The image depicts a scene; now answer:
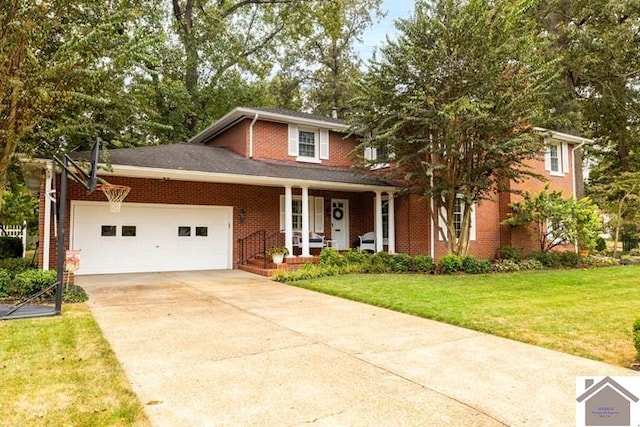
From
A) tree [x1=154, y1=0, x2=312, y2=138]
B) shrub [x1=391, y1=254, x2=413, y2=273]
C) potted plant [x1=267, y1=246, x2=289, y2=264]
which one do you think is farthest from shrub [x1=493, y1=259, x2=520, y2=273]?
tree [x1=154, y1=0, x2=312, y2=138]

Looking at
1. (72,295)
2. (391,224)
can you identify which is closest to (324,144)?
(391,224)

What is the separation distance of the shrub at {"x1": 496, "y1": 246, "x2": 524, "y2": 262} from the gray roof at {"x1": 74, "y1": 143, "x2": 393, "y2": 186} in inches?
198

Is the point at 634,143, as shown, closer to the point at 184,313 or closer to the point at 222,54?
the point at 222,54

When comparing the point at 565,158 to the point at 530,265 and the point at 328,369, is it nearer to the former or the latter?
the point at 530,265

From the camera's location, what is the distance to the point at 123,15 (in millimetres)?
8336

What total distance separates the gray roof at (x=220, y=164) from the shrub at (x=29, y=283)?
3.29 m

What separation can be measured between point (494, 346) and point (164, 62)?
2224 centimetres

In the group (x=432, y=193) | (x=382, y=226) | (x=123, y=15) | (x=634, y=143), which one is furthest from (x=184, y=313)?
(x=634, y=143)

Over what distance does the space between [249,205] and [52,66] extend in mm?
7476

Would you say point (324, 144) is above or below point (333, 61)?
below

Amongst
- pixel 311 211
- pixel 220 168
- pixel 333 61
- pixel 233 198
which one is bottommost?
pixel 311 211

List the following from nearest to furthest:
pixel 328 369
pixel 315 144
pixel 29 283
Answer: pixel 328 369 < pixel 29 283 < pixel 315 144

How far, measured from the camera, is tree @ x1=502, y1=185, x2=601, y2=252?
14727 mm

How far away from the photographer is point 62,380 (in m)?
3.94
